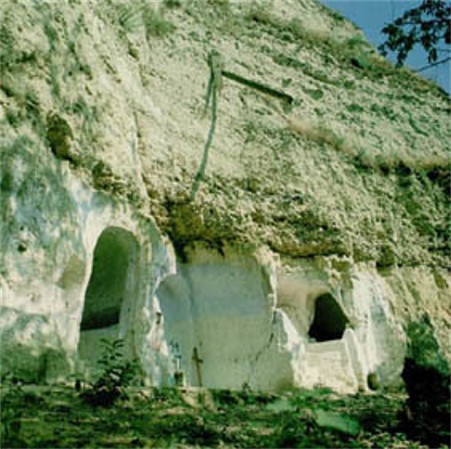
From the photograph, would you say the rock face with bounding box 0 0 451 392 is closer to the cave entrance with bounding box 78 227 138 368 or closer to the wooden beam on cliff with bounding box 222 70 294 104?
the cave entrance with bounding box 78 227 138 368

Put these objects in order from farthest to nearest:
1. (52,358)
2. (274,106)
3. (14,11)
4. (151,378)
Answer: (274,106), (151,378), (14,11), (52,358)

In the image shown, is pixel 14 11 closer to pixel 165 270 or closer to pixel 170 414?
pixel 165 270

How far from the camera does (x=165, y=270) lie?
10.8 meters

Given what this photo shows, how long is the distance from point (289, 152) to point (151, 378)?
18.0ft

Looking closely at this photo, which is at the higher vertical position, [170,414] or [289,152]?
[289,152]

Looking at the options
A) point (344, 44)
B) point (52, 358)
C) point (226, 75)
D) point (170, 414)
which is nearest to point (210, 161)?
point (226, 75)

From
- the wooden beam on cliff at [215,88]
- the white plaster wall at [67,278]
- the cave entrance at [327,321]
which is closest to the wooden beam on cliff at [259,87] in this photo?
the wooden beam on cliff at [215,88]

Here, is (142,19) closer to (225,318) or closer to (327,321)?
(225,318)

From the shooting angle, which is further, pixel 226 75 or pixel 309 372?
pixel 226 75

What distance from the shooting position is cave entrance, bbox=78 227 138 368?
10.2m

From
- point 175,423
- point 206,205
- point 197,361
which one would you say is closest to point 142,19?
point 206,205

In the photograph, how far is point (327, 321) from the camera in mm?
13250

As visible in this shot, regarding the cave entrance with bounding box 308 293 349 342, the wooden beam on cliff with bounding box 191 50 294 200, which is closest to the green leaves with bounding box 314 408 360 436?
the wooden beam on cliff with bounding box 191 50 294 200

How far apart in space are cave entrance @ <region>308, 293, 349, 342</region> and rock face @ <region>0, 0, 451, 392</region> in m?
0.04
